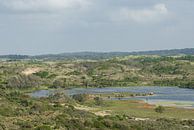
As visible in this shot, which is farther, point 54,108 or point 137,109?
point 137,109

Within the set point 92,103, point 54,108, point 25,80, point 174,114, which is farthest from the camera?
point 25,80

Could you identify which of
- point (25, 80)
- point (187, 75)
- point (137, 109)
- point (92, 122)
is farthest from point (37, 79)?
point (92, 122)

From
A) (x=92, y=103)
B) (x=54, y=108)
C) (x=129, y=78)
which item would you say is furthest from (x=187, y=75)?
(x=54, y=108)

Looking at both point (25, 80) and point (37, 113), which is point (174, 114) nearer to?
point (37, 113)

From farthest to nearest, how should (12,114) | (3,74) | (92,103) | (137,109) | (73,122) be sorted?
(3,74), (92,103), (137,109), (12,114), (73,122)

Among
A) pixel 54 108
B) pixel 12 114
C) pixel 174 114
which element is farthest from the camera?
pixel 174 114

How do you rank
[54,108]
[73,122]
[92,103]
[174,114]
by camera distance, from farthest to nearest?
[92,103], [174,114], [54,108], [73,122]

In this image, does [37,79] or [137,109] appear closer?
[137,109]

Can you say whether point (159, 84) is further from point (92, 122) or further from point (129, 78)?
point (92, 122)
